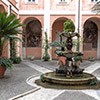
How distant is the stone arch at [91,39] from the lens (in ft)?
82.9

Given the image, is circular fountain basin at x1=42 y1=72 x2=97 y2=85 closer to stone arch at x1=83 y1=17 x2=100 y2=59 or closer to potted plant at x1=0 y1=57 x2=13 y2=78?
potted plant at x1=0 y1=57 x2=13 y2=78

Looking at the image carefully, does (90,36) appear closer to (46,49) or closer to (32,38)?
(46,49)

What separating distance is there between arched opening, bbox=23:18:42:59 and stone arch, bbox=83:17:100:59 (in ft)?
15.1

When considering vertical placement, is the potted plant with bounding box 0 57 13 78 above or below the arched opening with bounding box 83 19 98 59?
below

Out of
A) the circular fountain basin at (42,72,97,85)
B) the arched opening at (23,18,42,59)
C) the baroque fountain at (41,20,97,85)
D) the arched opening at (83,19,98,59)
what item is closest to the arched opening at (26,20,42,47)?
the arched opening at (23,18,42,59)

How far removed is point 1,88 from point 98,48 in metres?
17.9

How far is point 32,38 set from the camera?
84.8ft

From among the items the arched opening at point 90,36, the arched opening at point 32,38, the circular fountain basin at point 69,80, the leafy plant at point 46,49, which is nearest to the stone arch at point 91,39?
the arched opening at point 90,36

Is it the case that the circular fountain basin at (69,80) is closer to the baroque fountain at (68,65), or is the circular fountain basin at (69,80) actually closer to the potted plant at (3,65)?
the baroque fountain at (68,65)

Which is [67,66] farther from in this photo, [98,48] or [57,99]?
[98,48]

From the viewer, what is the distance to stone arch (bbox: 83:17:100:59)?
25281 mm

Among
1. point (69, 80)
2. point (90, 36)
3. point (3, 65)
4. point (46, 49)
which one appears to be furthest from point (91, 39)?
point (69, 80)

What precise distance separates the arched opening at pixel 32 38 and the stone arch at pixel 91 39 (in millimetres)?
4598

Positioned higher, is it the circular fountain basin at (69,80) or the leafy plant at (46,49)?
the leafy plant at (46,49)
